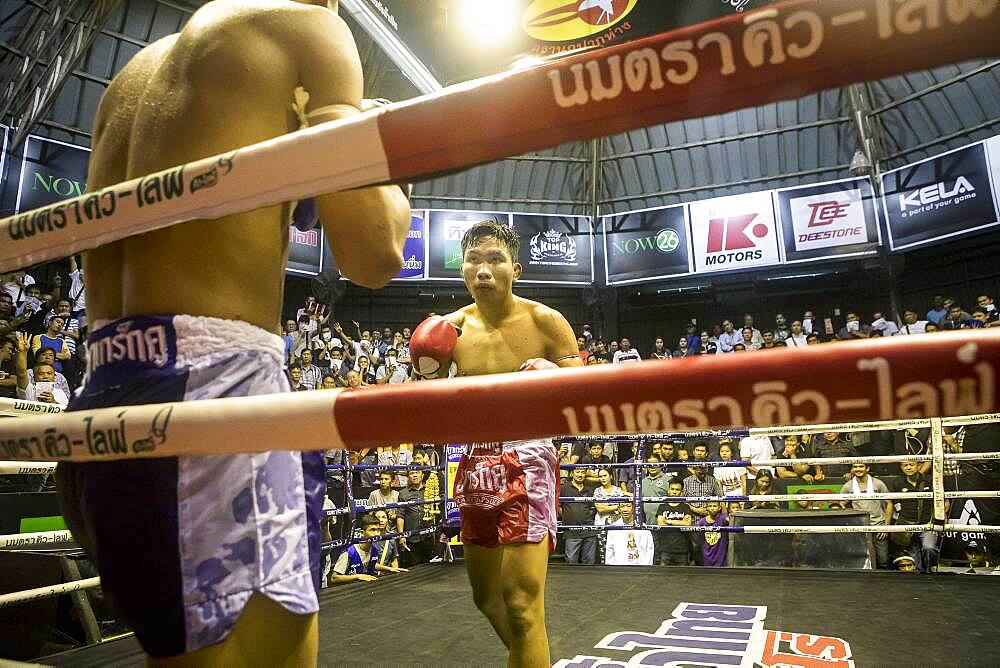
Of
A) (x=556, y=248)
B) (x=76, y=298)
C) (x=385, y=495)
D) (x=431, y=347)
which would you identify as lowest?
(x=385, y=495)

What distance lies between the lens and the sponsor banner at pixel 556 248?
45.3ft

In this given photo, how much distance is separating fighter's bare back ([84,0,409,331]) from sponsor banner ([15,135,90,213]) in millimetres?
10464

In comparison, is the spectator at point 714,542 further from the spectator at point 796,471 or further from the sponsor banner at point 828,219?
the sponsor banner at point 828,219

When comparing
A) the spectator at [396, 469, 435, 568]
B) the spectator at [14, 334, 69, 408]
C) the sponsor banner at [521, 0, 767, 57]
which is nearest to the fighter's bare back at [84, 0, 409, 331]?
the spectator at [396, 469, 435, 568]

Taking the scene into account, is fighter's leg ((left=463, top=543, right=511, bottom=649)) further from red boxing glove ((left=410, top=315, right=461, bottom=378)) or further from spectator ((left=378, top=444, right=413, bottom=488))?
spectator ((left=378, top=444, right=413, bottom=488))

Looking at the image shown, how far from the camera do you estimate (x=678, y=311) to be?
48.5ft

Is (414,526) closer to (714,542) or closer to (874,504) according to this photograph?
(714,542)

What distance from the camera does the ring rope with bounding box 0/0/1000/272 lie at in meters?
0.62

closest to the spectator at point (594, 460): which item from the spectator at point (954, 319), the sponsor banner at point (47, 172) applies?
the spectator at point (954, 319)

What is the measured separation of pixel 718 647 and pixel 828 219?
1142 centimetres

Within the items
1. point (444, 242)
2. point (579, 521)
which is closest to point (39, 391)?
point (579, 521)

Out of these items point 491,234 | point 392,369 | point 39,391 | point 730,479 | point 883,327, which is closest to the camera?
point 491,234

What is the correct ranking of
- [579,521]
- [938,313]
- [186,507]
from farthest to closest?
[938,313] < [579,521] < [186,507]

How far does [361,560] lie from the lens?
5.42 meters
